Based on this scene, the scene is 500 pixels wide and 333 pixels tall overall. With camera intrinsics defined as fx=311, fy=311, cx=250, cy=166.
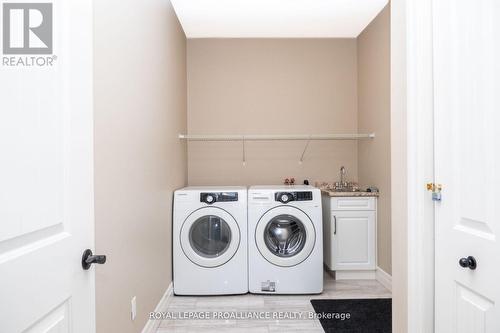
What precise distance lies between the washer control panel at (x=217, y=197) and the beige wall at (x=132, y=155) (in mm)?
297

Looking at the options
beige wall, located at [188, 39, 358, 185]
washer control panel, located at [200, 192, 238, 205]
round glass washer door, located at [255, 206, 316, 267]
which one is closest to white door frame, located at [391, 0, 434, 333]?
round glass washer door, located at [255, 206, 316, 267]

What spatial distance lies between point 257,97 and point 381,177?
158 centimetres

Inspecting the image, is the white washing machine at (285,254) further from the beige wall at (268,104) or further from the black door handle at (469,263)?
the black door handle at (469,263)

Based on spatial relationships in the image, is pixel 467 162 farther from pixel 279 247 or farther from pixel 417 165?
pixel 279 247

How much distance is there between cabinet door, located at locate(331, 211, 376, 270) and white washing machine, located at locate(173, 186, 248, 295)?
3.08 feet

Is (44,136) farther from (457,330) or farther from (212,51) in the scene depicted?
(212,51)

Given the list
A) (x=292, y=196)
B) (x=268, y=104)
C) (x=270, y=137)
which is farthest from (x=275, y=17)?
(x=292, y=196)

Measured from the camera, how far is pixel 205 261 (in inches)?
105

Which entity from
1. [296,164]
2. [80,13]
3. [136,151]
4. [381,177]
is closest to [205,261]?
[136,151]

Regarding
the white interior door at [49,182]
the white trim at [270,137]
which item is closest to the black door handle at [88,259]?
the white interior door at [49,182]

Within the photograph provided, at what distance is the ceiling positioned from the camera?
110 inches

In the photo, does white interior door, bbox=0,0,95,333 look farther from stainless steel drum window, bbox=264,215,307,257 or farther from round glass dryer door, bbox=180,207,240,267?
stainless steel drum window, bbox=264,215,307,257

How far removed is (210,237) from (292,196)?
81 cm

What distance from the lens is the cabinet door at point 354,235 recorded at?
3.01 meters
